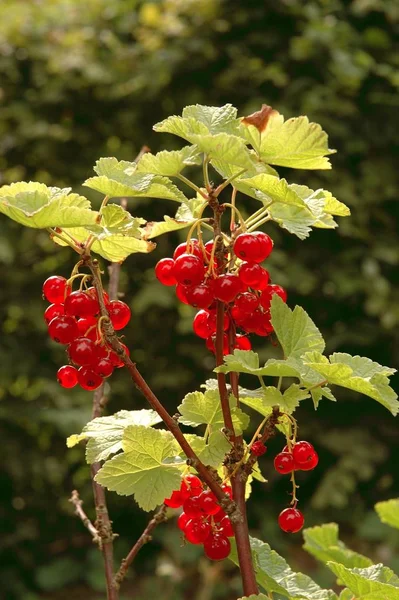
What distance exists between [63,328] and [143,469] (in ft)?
0.50

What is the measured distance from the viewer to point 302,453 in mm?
825

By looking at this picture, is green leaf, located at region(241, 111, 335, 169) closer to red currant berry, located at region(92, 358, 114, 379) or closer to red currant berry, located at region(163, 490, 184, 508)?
red currant berry, located at region(92, 358, 114, 379)

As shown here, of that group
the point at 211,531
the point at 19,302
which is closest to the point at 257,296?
the point at 211,531

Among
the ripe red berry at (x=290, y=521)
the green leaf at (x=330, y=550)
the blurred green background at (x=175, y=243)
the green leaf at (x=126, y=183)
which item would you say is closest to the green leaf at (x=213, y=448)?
the ripe red berry at (x=290, y=521)

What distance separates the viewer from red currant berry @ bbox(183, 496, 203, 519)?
0.81 meters

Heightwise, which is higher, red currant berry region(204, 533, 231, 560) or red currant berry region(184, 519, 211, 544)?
red currant berry region(184, 519, 211, 544)

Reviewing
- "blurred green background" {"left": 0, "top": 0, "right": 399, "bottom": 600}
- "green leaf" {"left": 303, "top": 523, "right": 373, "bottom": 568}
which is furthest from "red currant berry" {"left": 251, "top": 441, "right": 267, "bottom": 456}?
"blurred green background" {"left": 0, "top": 0, "right": 399, "bottom": 600}

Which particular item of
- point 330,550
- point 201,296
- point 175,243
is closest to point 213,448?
point 201,296

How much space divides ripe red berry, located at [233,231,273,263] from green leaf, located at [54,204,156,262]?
9 cm

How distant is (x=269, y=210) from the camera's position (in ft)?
2.64

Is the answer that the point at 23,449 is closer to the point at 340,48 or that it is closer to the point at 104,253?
the point at 340,48

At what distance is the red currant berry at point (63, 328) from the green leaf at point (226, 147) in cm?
21

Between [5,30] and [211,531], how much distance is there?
2974 millimetres

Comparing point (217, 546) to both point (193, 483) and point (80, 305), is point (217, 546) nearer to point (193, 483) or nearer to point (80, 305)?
point (193, 483)
